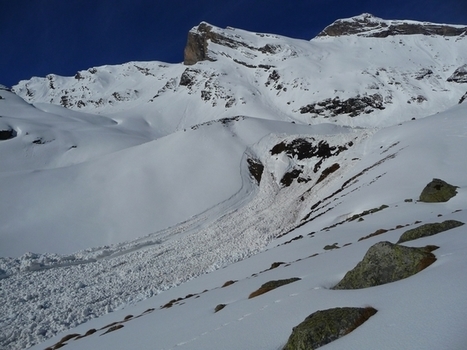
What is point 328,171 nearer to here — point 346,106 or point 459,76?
point 346,106

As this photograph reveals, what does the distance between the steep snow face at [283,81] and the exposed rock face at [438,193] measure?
285 ft

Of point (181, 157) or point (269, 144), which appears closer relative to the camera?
point (181, 157)

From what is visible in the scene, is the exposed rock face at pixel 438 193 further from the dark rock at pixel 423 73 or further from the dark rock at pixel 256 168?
the dark rock at pixel 423 73

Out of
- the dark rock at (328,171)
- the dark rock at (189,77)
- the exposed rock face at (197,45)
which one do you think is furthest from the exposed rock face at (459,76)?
the dark rock at (328,171)

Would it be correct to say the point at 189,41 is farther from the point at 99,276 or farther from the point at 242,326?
the point at 242,326

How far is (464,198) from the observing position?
14.0 meters

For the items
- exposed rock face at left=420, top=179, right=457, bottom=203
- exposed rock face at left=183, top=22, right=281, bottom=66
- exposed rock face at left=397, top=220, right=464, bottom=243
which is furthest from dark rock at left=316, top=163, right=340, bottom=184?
exposed rock face at left=183, top=22, right=281, bottom=66

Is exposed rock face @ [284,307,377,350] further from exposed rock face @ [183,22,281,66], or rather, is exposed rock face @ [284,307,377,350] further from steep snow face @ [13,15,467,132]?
exposed rock face @ [183,22,281,66]

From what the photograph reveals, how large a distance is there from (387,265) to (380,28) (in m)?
199

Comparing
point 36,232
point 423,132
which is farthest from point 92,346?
point 423,132

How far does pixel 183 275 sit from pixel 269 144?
2701 cm

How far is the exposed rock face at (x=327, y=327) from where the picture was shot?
4094 mm

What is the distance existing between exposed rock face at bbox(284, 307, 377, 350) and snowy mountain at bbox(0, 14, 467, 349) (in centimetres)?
18

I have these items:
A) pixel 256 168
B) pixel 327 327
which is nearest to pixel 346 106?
pixel 256 168
